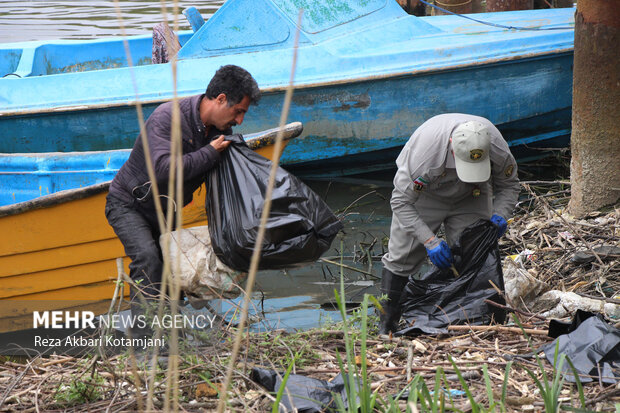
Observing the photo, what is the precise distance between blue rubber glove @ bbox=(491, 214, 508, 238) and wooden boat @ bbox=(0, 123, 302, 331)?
192 cm

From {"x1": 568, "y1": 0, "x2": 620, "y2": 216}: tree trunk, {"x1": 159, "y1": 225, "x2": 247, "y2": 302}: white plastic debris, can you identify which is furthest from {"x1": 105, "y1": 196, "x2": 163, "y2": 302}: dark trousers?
{"x1": 568, "y1": 0, "x2": 620, "y2": 216}: tree trunk

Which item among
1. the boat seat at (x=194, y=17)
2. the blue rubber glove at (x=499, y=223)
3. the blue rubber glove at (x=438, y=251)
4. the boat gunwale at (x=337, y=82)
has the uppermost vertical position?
the boat seat at (x=194, y=17)

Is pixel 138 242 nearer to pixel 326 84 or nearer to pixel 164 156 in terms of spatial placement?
pixel 164 156

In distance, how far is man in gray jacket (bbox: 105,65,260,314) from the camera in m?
3.56

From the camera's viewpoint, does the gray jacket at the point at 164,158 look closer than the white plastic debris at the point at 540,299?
Yes

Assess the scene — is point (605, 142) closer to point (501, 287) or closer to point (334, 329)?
point (501, 287)

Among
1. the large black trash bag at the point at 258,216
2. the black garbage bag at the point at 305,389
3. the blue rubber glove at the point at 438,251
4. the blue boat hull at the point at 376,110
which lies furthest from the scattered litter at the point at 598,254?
the blue boat hull at the point at 376,110

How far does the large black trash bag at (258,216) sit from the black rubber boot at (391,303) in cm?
66

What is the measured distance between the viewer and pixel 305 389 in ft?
9.53

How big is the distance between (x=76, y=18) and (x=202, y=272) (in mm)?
15976

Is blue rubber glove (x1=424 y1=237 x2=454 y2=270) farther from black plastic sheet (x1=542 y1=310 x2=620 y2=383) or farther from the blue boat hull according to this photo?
the blue boat hull

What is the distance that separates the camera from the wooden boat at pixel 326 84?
6.96 metres

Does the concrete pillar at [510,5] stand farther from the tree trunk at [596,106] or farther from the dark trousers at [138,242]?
the dark trousers at [138,242]

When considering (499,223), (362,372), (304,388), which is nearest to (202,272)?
(304,388)
